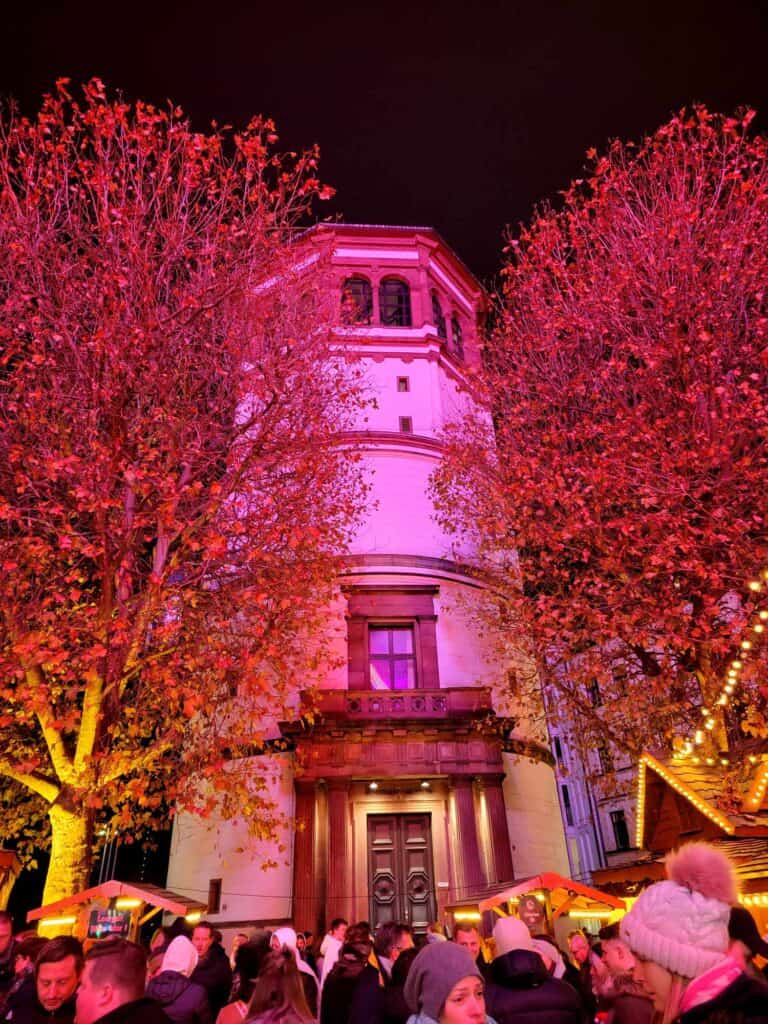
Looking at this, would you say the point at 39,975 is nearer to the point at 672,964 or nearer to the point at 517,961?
the point at 517,961

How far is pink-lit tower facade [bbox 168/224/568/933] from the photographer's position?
19.8 meters

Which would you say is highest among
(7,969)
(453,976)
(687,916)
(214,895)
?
(214,895)

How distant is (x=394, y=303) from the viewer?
102 feet

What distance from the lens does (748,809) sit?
804 cm

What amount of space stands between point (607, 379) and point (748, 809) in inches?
441

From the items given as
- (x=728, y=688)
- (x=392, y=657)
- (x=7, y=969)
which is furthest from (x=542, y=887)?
(x=392, y=657)

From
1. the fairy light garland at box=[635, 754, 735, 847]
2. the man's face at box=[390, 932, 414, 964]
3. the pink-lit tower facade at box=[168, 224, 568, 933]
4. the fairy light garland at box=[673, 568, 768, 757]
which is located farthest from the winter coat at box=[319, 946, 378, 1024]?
the pink-lit tower facade at box=[168, 224, 568, 933]

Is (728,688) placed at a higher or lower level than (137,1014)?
higher

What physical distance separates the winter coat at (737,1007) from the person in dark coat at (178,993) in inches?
185

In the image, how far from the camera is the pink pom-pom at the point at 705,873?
270 cm

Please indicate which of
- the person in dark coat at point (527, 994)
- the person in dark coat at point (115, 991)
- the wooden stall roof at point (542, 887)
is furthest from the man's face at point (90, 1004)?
the wooden stall roof at point (542, 887)

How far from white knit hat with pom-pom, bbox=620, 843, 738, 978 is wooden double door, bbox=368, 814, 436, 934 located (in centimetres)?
1936

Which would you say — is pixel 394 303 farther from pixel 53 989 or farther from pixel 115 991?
pixel 115 991

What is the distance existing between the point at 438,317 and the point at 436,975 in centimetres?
3036
